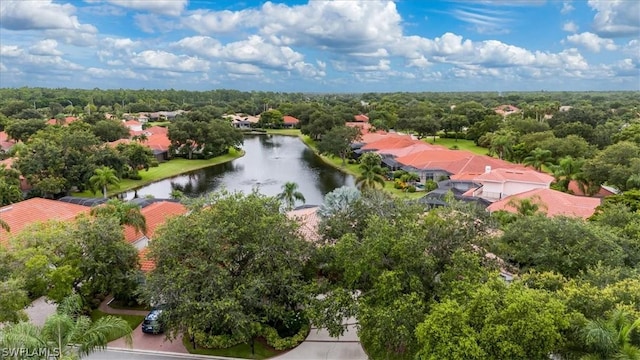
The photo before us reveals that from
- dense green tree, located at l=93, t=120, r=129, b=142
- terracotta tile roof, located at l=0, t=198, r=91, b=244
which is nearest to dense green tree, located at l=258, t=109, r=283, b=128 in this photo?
dense green tree, located at l=93, t=120, r=129, b=142

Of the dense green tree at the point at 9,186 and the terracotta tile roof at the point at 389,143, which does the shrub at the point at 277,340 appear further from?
the terracotta tile roof at the point at 389,143

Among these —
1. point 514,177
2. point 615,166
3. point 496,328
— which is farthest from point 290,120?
point 496,328

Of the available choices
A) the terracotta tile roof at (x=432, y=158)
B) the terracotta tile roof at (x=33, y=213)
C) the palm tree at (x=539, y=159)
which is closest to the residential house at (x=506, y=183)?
the palm tree at (x=539, y=159)

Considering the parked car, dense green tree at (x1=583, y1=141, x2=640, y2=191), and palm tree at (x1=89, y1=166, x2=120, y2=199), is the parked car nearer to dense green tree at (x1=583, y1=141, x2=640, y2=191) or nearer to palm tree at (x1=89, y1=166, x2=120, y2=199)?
palm tree at (x1=89, y1=166, x2=120, y2=199)

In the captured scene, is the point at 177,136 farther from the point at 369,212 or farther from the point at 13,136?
the point at 369,212

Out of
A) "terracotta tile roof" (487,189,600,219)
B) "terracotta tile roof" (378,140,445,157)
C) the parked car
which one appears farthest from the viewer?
"terracotta tile roof" (378,140,445,157)

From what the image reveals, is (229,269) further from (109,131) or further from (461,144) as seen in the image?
(461,144)

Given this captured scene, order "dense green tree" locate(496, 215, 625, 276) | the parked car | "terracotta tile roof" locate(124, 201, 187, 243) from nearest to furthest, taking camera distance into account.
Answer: "dense green tree" locate(496, 215, 625, 276) < the parked car < "terracotta tile roof" locate(124, 201, 187, 243)
